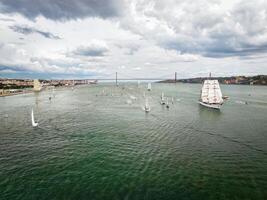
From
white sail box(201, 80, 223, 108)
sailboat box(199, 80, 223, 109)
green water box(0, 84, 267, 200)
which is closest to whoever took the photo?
green water box(0, 84, 267, 200)

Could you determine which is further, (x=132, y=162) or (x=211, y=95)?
(x=211, y=95)

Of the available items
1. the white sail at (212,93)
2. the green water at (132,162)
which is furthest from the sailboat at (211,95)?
the green water at (132,162)

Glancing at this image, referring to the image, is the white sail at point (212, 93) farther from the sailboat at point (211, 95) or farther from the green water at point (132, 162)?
the green water at point (132, 162)

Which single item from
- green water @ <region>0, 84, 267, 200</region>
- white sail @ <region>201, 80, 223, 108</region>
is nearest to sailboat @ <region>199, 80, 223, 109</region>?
white sail @ <region>201, 80, 223, 108</region>

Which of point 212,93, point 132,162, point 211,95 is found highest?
point 212,93

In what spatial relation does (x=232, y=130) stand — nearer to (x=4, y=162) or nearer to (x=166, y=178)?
(x=166, y=178)

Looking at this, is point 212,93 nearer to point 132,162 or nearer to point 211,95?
point 211,95

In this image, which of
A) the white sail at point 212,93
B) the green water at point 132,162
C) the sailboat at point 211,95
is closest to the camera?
the green water at point 132,162

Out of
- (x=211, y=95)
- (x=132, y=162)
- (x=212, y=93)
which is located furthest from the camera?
(x=212, y=93)

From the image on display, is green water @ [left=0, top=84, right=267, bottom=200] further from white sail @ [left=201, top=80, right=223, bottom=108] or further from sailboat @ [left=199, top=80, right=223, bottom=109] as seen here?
white sail @ [left=201, top=80, right=223, bottom=108]

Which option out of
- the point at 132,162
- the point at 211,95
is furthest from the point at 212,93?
the point at 132,162
